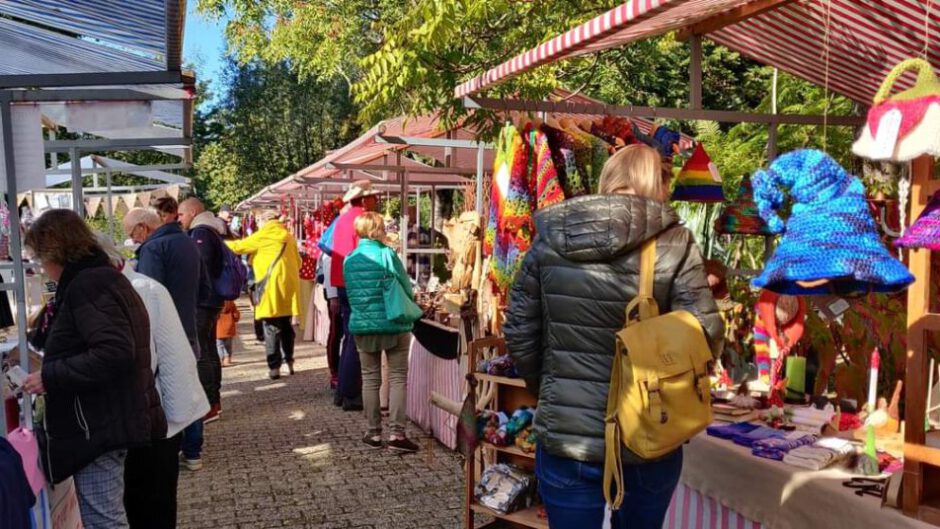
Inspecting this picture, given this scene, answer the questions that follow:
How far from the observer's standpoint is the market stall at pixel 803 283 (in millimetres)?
2080

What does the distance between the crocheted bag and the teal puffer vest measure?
13.5 ft

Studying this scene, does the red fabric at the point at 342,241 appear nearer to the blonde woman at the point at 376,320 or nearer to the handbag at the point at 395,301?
the blonde woman at the point at 376,320

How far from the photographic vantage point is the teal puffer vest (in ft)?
18.6

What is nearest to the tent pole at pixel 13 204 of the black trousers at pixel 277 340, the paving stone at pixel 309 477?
the paving stone at pixel 309 477

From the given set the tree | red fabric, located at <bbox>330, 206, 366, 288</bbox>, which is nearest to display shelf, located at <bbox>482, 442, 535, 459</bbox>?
red fabric, located at <bbox>330, 206, 366, 288</bbox>

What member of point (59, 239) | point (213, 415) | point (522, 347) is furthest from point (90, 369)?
point (213, 415)

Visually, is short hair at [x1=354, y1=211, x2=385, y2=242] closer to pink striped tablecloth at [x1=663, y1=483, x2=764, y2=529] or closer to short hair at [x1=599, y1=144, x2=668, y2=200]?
pink striped tablecloth at [x1=663, y1=483, x2=764, y2=529]

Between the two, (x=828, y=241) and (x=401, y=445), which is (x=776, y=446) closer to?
(x=828, y=241)

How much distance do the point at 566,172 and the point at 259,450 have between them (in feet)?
12.2

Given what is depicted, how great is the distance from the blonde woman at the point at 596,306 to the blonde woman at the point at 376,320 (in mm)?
3390

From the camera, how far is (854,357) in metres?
3.64

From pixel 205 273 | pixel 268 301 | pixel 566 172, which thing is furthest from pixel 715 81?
pixel 566 172

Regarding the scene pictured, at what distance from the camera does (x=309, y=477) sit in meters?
5.34

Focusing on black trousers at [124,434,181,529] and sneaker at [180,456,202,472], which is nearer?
black trousers at [124,434,181,529]
